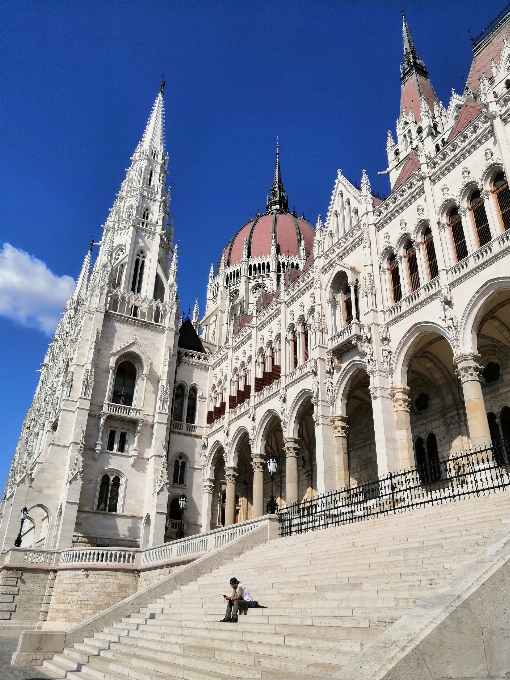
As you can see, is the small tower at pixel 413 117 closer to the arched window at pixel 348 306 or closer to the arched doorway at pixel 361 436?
the arched window at pixel 348 306

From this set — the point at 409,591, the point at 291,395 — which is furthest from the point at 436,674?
the point at 291,395

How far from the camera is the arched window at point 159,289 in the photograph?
39.8 metres

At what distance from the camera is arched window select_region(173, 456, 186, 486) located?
3484 cm

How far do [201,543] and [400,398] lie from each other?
10.1 meters

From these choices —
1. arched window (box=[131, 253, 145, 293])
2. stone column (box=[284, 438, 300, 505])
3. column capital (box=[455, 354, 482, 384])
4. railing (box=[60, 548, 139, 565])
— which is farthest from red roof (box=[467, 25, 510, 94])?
railing (box=[60, 548, 139, 565])

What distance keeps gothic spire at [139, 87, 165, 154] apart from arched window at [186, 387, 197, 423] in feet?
77.6

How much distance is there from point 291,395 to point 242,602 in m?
17.9

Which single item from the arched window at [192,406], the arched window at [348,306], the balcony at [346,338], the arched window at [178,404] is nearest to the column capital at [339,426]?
the balcony at [346,338]

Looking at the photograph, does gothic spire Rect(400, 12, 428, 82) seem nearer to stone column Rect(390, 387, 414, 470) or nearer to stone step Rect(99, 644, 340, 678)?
stone column Rect(390, 387, 414, 470)

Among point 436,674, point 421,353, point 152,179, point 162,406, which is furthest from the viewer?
point 152,179

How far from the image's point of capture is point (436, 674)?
5.36 meters

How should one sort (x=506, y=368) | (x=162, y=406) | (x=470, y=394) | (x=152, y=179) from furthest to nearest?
(x=152, y=179) < (x=162, y=406) < (x=506, y=368) < (x=470, y=394)

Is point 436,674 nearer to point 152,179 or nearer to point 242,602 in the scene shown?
point 242,602

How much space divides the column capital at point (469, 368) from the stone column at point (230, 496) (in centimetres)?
1861
